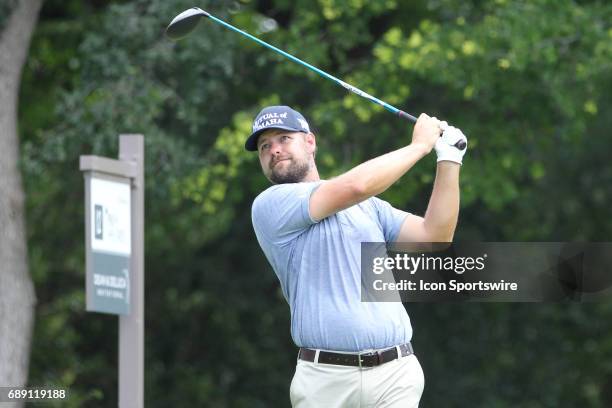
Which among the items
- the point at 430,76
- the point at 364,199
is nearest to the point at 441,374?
the point at 430,76

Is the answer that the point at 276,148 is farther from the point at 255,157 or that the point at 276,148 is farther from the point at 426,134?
the point at 255,157

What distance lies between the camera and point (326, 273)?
4.07 meters

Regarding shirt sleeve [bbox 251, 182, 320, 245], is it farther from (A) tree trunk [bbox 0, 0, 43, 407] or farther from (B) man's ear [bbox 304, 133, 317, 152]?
(A) tree trunk [bbox 0, 0, 43, 407]

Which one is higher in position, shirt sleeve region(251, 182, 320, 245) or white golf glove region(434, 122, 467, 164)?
white golf glove region(434, 122, 467, 164)

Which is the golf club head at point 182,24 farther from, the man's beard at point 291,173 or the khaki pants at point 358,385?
the khaki pants at point 358,385

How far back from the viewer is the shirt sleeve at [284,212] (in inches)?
161

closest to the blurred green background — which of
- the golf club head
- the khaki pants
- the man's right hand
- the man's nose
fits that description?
the golf club head

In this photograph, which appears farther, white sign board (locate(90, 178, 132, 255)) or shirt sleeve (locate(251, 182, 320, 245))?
white sign board (locate(90, 178, 132, 255))

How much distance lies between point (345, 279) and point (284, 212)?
11.9 inches

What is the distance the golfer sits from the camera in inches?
157

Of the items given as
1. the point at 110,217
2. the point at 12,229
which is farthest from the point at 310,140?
the point at 12,229

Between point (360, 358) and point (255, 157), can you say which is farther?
point (255, 157)

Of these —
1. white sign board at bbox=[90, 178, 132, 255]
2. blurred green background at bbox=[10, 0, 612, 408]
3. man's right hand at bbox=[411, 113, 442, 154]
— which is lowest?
man's right hand at bbox=[411, 113, 442, 154]

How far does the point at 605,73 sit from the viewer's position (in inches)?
400
